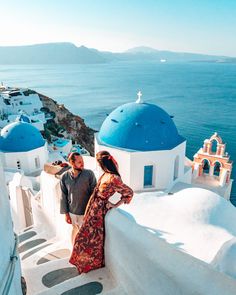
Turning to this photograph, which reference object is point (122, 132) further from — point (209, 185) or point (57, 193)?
point (209, 185)

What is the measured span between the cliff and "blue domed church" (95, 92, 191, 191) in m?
30.8

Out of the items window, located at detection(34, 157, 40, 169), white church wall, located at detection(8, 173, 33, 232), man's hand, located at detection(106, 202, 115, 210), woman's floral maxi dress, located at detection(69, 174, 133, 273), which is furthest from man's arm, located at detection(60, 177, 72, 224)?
window, located at detection(34, 157, 40, 169)

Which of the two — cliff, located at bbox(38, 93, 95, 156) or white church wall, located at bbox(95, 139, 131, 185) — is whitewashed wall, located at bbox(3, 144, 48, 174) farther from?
cliff, located at bbox(38, 93, 95, 156)

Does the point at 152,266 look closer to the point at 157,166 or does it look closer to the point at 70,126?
the point at 157,166

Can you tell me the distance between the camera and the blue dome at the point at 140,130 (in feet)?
37.5

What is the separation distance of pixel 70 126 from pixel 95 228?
4256 centimetres

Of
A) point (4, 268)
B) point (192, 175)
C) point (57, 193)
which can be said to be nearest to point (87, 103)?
point (192, 175)

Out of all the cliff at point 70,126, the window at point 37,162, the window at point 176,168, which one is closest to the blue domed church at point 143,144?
the window at point 176,168

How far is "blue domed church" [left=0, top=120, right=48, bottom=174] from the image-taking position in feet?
60.0

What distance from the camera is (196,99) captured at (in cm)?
6688

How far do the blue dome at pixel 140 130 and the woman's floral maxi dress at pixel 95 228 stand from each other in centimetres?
728

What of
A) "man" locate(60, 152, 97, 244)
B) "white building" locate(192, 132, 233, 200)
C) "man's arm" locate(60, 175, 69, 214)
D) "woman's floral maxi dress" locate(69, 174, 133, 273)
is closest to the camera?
"woman's floral maxi dress" locate(69, 174, 133, 273)

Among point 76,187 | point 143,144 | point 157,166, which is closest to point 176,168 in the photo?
point 157,166

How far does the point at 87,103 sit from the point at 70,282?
66.2 m
